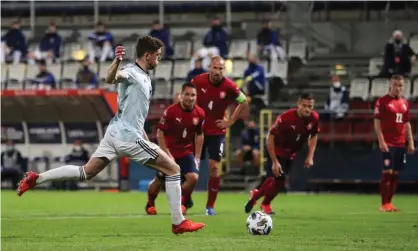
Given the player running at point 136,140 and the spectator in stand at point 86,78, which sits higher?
the player running at point 136,140

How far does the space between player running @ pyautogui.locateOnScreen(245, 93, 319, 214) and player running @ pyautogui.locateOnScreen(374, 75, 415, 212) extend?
218cm

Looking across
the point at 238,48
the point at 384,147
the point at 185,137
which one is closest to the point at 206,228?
the point at 185,137

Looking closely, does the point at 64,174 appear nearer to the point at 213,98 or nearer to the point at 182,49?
the point at 213,98

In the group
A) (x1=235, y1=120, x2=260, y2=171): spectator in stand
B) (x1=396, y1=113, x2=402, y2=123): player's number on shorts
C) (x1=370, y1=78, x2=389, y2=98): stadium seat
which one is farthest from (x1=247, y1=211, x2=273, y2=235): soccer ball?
(x1=370, y1=78, x2=389, y2=98): stadium seat

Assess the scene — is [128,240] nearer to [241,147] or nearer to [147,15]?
[241,147]

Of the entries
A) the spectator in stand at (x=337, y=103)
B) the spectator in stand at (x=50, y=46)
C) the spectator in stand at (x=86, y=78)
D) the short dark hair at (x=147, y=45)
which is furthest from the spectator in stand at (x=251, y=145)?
the short dark hair at (x=147, y=45)

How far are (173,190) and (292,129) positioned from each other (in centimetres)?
539

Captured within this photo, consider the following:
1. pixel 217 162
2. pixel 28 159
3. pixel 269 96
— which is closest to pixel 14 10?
pixel 28 159

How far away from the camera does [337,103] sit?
91.8ft

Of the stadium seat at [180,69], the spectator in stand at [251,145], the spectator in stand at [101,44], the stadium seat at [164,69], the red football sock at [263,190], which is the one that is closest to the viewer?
the red football sock at [263,190]

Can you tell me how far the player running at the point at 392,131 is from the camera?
18359 mm

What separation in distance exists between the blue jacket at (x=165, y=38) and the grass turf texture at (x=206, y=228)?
10.7 metres

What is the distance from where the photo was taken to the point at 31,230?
1297 centimetres

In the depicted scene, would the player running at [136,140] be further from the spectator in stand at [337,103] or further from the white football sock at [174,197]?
the spectator in stand at [337,103]
